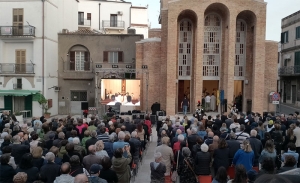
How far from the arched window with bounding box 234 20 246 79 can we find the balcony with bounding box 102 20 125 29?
20.3 m

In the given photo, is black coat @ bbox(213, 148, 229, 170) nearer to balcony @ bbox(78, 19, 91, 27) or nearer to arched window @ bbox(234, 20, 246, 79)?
arched window @ bbox(234, 20, 246, 79)

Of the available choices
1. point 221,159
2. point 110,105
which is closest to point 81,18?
point 110,105

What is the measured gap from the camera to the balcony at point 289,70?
3495 centimetres

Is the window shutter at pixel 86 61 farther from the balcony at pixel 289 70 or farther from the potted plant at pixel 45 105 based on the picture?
the balcony at pixel 289 70

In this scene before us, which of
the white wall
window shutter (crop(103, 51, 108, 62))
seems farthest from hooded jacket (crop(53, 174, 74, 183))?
the white wall

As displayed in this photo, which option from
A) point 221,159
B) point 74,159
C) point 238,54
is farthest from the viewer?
point 238,54

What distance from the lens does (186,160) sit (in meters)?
7.57

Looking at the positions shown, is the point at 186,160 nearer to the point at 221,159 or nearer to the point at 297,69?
the point at 221,159

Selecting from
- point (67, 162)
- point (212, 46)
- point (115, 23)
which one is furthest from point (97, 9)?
point (67, 162)

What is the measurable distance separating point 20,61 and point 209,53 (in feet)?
51.9

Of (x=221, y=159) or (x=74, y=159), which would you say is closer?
(x=74, y=159)

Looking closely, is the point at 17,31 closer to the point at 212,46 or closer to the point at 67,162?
the point at 212,46

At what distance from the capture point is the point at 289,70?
121ft

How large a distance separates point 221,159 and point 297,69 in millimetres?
30894
